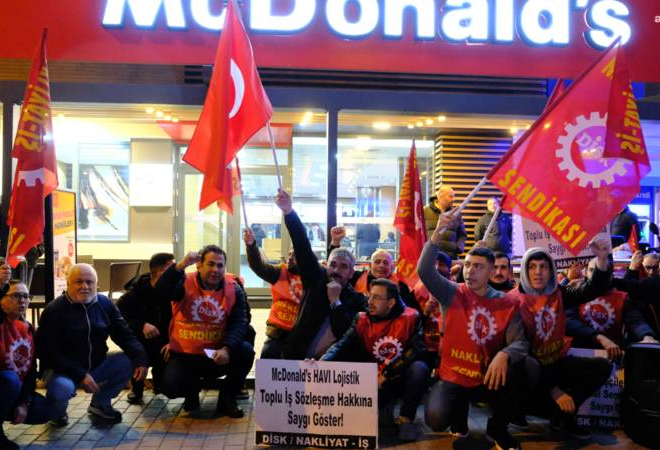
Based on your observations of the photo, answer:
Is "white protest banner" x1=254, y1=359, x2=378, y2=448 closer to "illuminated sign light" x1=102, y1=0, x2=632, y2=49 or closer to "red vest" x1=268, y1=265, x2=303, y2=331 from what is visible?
"red vest" x1=268, y1=265, x2=303, y2=331

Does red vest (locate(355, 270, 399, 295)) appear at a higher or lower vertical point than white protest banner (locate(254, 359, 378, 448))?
higher

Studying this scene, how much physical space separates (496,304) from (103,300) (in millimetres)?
3158

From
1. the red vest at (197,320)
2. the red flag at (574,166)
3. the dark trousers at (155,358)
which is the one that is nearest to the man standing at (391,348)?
the red vest at (197,320)

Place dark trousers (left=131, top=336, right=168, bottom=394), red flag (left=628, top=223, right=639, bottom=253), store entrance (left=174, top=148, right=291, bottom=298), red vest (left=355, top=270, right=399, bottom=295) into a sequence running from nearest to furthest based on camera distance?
1. dark trousers (left=131, top=336, right=168, bottom=394)
2. red vest (left=355, top=270, right=399, bottom=295)
3. red flag (left=628, top=223, right=639, bottom=253)
4. store entrance (left=174, top=148, right=291, bottom=298)

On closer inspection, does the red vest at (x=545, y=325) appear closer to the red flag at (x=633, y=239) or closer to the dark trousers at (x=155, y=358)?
the dark trousers at (x=155, y=358)

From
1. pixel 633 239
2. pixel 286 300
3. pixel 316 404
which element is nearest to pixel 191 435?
pixel 316 404

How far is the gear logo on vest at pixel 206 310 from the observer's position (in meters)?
4.93

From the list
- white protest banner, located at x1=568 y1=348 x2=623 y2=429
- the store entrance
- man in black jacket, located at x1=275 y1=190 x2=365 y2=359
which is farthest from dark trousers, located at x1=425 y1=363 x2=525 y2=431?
the store entrance

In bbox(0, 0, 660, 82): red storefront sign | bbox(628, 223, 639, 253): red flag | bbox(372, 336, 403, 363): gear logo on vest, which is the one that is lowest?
bbox(372, 336, 403, 363): gear logo on vest

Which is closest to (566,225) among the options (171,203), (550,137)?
(550,137)

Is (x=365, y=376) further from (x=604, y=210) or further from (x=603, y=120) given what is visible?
(x=603, y=120)

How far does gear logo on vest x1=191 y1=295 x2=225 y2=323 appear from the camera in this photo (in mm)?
4926

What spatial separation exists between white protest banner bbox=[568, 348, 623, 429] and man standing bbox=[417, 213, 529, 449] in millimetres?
911

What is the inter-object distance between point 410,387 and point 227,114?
262 centimetres
